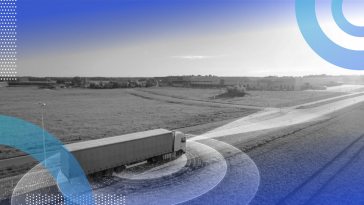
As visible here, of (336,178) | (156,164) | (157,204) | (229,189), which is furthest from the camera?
(156,164)

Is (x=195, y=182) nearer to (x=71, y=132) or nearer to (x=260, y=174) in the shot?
(x=260, y=174)

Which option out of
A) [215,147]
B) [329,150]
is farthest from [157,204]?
[329,150]

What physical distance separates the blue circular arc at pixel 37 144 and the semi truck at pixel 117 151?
536mm

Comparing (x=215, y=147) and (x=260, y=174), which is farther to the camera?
(x=215, y=147)

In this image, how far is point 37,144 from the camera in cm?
2759

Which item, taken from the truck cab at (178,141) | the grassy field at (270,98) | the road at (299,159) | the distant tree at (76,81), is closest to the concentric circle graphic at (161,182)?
the road at (299,159)

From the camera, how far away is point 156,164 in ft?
70.7

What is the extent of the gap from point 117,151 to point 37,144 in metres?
15.8

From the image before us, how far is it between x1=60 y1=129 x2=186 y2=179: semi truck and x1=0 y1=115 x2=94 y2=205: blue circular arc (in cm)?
54

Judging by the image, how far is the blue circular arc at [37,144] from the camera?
16062 mm

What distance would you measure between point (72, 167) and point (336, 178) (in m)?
22.1

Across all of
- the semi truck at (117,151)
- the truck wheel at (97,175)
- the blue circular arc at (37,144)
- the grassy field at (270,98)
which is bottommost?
the blue circular arc at (37,144)

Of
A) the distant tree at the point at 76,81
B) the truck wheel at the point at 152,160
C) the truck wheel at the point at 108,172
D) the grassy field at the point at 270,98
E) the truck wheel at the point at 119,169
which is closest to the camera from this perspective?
the truck wheel at the point at 108,172

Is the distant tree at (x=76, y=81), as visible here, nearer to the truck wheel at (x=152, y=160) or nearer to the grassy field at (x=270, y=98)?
the grassy field at (x=270, y=98)
